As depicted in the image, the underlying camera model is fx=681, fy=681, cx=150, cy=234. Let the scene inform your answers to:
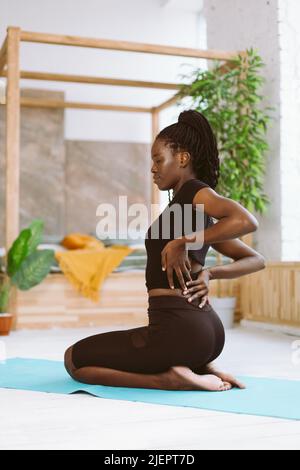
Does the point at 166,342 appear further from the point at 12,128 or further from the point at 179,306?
the point at 12,128

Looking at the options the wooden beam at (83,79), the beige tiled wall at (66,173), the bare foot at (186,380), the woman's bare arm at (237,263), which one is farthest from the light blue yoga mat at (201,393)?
the beige tiled wall at (66,173)

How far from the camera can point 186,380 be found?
2.25m

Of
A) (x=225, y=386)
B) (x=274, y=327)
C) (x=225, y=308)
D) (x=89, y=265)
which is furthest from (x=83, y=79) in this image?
(x=225, y=386)

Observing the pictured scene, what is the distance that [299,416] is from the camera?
1.90 meters

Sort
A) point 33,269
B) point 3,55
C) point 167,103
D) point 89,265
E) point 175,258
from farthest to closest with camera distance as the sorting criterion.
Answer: point 167,103 < point 89,265 < point 3,55 < point 33,269 < point 175,258

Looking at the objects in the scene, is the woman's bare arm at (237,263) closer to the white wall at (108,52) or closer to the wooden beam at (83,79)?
the wooden beam at (83,79)

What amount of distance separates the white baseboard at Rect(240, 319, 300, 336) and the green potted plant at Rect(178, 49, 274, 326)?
6.2 inches

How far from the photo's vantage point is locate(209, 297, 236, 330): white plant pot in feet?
15.3

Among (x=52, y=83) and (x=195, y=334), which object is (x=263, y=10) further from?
(x=195, y=334)

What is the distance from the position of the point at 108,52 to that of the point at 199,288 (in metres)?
5.55

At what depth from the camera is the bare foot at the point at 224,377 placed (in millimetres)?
2342

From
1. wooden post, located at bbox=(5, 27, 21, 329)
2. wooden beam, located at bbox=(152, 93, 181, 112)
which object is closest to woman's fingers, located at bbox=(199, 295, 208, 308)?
wooden post, located at bbox=(5, 27, 21, 329)

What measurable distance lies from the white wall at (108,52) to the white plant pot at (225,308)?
3.10 m

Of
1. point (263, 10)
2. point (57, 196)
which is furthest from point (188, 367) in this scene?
point (57, 196)
